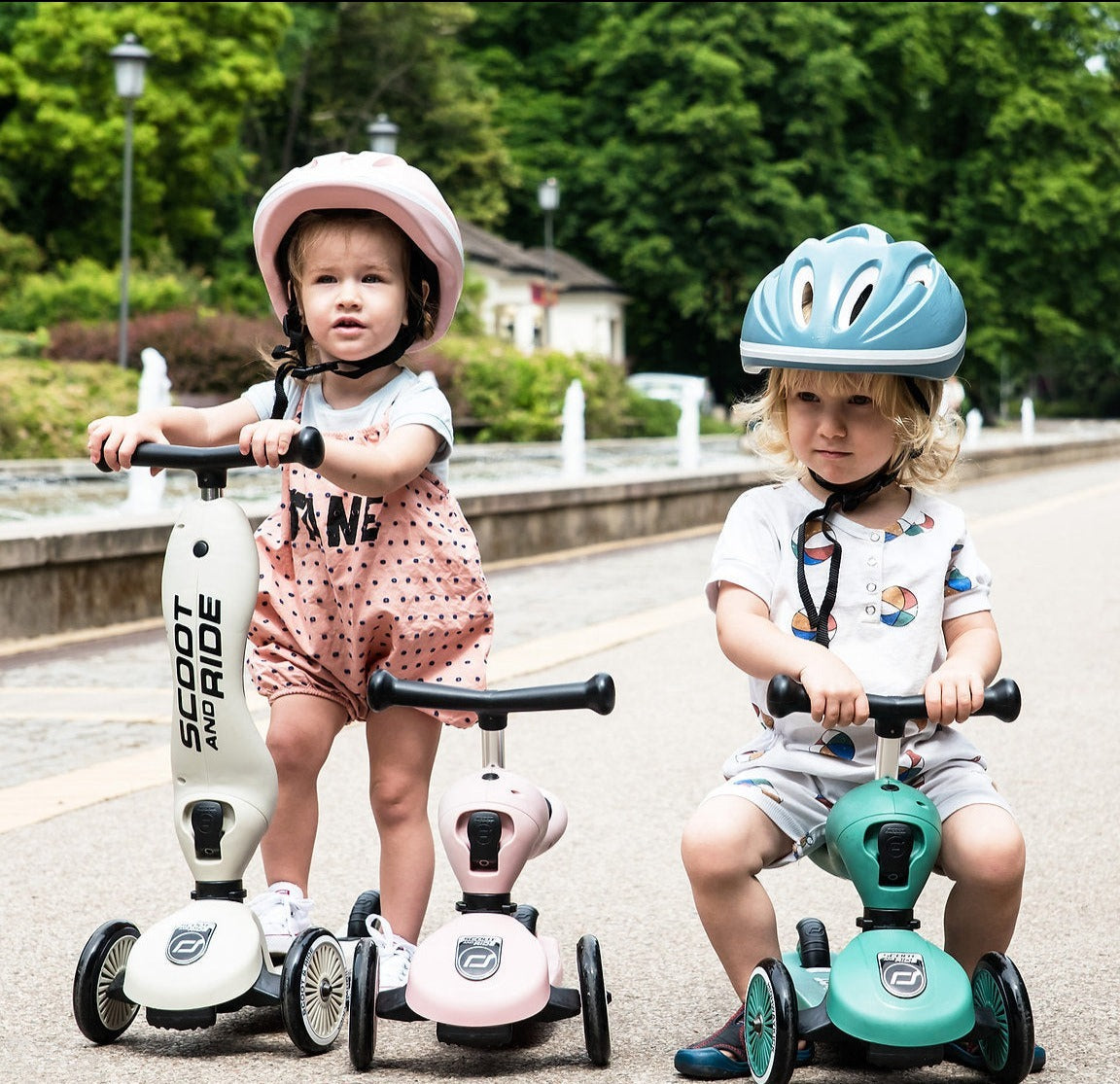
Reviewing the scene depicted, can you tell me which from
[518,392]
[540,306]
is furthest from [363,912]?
[540,306]

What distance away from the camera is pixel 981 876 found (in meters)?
2.96

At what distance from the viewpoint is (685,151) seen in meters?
47.4

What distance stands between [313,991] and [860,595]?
1.14 meters

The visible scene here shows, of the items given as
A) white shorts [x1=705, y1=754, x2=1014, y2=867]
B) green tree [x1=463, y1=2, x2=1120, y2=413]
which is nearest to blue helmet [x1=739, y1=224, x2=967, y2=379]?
white shorts [x1=705, y1=754, x2=1014, y2=867]

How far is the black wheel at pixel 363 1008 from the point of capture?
3000 mm

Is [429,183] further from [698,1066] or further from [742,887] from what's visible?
[698,1066]

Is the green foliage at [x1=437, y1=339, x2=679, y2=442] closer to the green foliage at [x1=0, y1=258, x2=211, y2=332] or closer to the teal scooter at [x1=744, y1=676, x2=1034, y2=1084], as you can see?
the green foliage at [x1=0, y1=258, x2=211, y2=332]

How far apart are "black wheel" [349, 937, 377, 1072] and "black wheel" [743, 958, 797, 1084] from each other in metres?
0.60

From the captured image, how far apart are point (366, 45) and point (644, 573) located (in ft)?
124

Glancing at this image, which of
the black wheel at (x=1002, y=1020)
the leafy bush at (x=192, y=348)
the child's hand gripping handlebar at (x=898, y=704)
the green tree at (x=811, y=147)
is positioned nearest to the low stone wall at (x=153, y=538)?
the child's hand gripping handlebar at (x=898, y=704)

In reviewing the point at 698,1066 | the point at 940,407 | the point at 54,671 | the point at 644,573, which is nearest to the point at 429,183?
the point at 940,407

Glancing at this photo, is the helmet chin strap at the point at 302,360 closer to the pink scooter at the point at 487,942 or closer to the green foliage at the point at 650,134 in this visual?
the pink scooter at the point at 487,942

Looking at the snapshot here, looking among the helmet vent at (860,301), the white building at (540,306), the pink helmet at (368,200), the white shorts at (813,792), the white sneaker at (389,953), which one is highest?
the white building at (540,306)

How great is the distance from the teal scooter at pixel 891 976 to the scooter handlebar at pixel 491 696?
0.94ft
